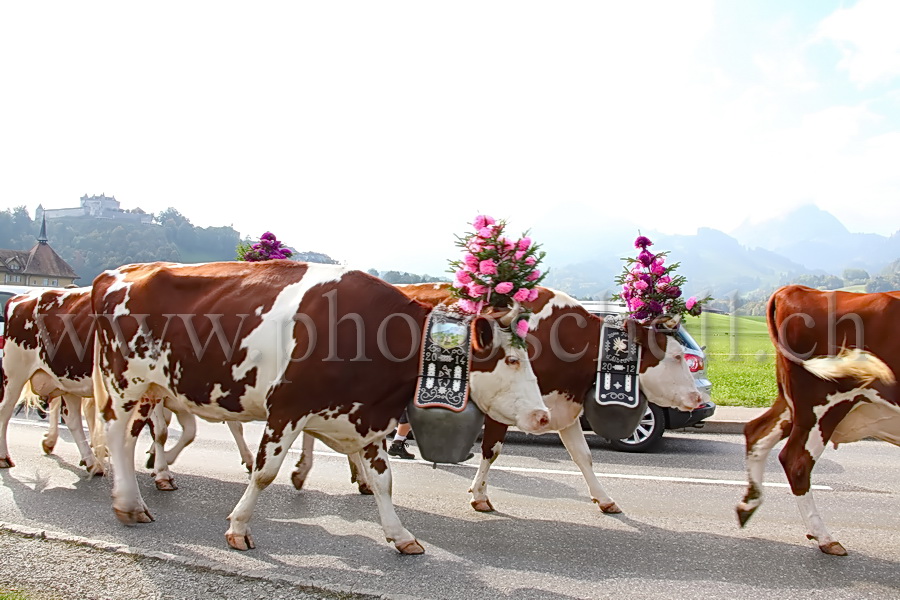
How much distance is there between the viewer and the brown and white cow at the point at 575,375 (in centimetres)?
698

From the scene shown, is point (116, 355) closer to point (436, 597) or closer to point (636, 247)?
point (436, 597)

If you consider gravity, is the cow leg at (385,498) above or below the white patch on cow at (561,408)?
below

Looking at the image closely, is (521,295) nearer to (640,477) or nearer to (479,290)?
(479,290)

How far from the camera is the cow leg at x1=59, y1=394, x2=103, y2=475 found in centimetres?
824

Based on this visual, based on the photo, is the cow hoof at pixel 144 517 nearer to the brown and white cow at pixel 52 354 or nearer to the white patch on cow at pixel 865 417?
the brown and white cow at pixel 52 354

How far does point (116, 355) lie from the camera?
6.67m

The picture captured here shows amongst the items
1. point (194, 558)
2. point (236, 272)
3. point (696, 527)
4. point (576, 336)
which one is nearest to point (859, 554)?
point (696, 527)

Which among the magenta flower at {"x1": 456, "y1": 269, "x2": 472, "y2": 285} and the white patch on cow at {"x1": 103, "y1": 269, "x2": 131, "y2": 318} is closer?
the magenta flower at {"x1": 456, "y1": 269, "x2": 472, "y2": 285}

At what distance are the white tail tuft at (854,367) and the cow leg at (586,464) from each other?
2.22 meters

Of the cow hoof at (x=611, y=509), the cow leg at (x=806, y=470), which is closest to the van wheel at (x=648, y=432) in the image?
the cow hoof at (x=611, y=509)

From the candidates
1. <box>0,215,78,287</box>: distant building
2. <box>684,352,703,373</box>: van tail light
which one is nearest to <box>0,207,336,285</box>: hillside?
<box>0,215,78,287</box>: distant building

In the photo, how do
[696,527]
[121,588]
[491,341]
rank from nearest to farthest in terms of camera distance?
[121,588]
[491,341]
[696,527]

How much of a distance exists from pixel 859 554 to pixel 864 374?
4.60ft

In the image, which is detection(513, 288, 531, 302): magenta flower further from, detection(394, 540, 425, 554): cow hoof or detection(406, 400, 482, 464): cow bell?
detection(394, 540, 425, 554): cow hoof
